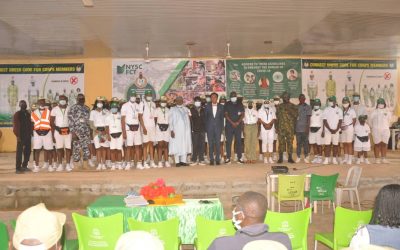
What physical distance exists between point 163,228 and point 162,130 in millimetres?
7171

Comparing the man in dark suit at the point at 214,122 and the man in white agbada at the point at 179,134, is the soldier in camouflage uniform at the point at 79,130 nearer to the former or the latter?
the man in white agbada at the point at 179,134

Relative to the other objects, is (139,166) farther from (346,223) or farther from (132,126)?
(346,223)

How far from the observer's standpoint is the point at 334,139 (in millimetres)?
11367

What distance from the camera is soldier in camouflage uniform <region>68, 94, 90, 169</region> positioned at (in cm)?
1031

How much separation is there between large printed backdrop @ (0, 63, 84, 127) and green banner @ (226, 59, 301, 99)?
5.61 m

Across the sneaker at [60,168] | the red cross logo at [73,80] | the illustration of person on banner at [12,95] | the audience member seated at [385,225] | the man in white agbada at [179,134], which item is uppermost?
the red cross logo at [73,80]

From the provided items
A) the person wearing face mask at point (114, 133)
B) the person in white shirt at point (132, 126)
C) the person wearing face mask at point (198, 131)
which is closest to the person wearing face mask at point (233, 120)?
the person wearing face mask at point (198, 131)

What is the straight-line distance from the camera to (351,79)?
1585 cm

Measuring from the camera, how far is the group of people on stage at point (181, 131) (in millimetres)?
10367

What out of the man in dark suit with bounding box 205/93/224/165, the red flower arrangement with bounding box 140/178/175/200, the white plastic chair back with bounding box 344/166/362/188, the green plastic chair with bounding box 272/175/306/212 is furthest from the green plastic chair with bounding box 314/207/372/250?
the man in dark suit with bounding box 205/93/224/165

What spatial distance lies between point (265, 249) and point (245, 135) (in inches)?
367

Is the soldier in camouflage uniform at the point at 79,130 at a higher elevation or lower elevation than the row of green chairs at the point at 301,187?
higher

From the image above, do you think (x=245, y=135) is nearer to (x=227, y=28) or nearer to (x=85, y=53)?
(x=227, y=28)

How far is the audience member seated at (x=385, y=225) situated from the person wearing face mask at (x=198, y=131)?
8239 mm
